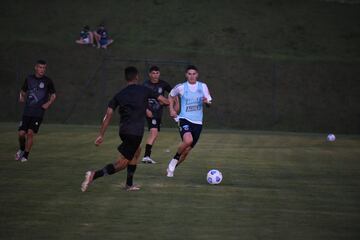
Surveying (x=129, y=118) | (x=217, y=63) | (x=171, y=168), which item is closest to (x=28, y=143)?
(x=171, y=168)

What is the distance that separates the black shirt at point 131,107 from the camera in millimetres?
12320

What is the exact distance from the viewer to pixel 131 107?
1235 cm

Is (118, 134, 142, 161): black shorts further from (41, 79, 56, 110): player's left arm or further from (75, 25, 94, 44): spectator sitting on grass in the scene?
(75, 25, 94, 44): spectator sitting on grass

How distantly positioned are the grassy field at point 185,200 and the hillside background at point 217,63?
20242mm

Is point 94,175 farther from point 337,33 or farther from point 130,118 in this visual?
point 337,33

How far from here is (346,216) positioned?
1052 centimetres

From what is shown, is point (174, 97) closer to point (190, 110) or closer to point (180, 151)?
point (190, 110)

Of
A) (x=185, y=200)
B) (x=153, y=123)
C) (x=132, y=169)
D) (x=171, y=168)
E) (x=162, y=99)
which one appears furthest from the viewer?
(x=153, y=123)

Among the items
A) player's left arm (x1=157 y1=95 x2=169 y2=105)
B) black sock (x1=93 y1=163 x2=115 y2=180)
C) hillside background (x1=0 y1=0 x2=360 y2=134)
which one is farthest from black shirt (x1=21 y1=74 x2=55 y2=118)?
hillside background (x1=0 y1=0 x2=360 y2=134)

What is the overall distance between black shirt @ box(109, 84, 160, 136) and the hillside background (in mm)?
27182

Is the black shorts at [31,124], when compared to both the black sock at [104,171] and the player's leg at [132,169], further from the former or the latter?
the black sock at [104,171]

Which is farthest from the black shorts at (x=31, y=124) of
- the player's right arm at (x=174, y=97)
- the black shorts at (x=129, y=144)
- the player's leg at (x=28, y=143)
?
the black shorts at (x=129, y=144)

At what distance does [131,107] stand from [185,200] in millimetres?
1844

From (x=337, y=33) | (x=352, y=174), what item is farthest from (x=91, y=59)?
(x=352, y=174)
